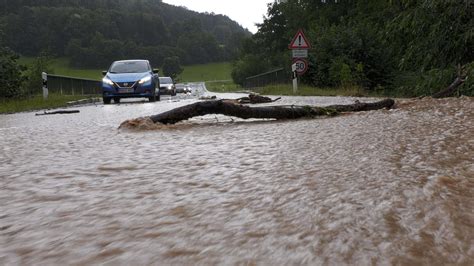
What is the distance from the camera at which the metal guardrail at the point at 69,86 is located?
1741 centimetres

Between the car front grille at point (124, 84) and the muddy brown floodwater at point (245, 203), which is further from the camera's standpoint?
the car front grille at point (124, 84)

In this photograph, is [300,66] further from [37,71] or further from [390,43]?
[37,71]

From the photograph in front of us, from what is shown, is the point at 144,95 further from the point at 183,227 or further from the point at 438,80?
the point at 183,227

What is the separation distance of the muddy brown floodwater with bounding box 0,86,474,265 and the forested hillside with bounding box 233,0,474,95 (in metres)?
6.38

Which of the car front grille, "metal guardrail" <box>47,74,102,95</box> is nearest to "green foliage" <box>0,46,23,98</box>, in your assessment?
the car front grille

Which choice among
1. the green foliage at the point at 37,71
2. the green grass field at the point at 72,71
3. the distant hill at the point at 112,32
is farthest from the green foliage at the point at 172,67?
the green foliage at the point at 37,71

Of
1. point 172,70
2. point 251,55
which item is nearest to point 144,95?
point 251,55

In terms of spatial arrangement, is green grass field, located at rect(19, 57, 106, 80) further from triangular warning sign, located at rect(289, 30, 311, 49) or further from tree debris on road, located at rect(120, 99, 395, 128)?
tree debris on road, located at rect(120, 99, 395, 128)

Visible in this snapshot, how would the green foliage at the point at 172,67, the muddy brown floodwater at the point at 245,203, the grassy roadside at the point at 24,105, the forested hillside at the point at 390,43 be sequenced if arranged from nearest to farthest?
the muddy brown floodwater at the point at 245,203
the forested hillside at the point at 390,43
the grassy roadside at the point at 24,105
the green foliage at the point at 172,67

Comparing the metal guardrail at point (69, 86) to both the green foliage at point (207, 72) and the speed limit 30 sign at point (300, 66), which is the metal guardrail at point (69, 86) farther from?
the green foliage at point (207, 72)

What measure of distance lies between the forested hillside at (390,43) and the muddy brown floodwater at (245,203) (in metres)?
6.38

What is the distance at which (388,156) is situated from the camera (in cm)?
199

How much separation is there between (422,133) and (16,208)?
87.5 inches

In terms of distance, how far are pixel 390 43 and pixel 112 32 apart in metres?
87.5
